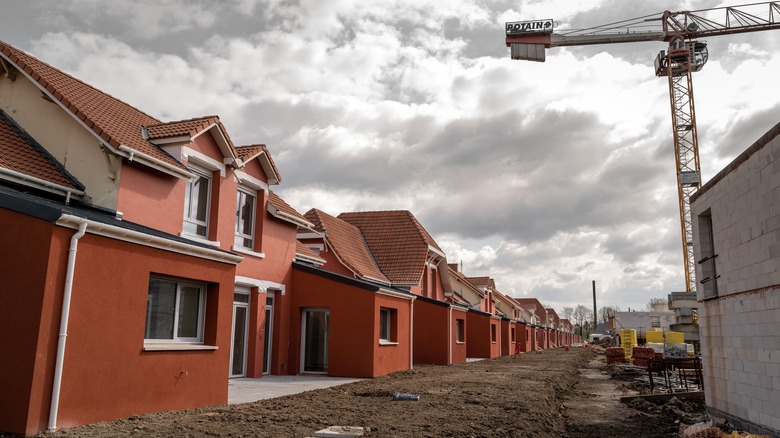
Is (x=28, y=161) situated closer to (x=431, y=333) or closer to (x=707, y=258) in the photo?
(x=707, y=258)

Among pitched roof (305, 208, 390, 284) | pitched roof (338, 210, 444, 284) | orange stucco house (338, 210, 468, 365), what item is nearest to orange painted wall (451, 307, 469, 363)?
orange stucco house (338, 210, 468, 365)

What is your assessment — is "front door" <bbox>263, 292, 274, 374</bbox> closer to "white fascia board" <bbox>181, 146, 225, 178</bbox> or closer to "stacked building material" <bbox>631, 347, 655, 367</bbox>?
"white fascia board" <bbox>181, 146, 225, 178</bbox>

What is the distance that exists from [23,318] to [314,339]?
37.8 feet

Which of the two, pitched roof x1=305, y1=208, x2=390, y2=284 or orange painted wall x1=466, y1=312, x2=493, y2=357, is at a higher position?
pitched roof x1=305, y1=208, x2=390, y2=284

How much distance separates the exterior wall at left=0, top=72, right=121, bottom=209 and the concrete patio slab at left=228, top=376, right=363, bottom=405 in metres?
4.90

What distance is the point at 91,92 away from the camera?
15109 millimetres

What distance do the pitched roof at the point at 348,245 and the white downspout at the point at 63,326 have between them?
16.9 m

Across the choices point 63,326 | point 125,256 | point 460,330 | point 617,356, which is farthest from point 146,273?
point 617,356

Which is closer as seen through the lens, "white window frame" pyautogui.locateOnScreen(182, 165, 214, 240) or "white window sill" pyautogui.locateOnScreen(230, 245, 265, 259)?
"white window frame" pyautogui.locateOnScreen(182, 165, 214, 240)

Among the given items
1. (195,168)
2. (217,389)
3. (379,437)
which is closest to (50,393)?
(217,389)

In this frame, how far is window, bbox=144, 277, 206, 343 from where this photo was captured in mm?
10461

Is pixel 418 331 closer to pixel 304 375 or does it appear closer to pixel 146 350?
pixel 304 375

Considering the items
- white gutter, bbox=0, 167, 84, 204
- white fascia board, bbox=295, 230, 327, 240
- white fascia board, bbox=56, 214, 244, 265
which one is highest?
white fascia board, bbox=295, 230, 327, 240

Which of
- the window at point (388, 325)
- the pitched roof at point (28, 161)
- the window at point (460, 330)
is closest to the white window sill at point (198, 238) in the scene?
the pitched roof at point (28, 161)
